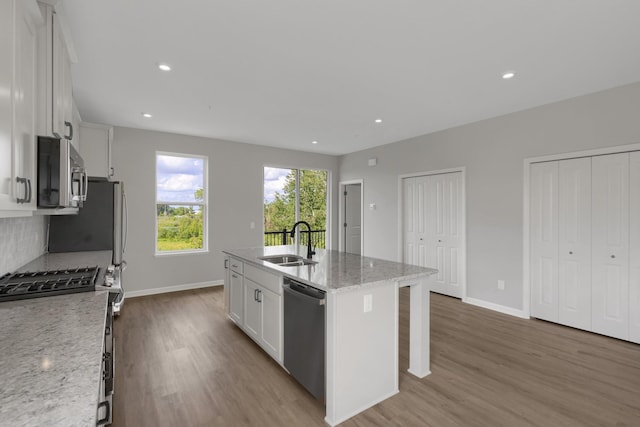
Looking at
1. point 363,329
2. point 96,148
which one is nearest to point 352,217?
point 96,148

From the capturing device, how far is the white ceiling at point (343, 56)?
194 centimetres

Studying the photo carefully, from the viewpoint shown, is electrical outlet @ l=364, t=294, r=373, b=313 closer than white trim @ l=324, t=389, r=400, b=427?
No

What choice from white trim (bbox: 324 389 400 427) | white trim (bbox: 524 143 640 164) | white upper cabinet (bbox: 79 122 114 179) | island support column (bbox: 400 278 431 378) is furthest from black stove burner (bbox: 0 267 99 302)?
white trim (bbox: 524 143 640 164)

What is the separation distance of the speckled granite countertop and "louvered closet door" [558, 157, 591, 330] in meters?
4.37

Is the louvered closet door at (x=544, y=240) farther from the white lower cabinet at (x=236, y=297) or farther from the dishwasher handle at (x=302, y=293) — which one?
the white lower cabinet at (x=236, y=297)

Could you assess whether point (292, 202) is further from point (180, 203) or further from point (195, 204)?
point (180, 203)

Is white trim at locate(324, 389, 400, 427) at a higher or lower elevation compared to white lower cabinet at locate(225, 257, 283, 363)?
lower

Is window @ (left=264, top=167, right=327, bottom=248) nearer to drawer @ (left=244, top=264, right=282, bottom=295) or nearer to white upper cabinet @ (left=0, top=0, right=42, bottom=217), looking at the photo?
drawer @ (left=244, top=264, right=282, bottom=295)

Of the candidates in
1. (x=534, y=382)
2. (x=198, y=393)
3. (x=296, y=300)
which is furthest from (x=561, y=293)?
(x=198, y=393)

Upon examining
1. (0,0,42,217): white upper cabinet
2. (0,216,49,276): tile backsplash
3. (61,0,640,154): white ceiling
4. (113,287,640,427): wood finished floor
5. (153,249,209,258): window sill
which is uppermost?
(61,0,640,154): white ceiling

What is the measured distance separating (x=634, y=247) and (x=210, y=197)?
5.60 meters

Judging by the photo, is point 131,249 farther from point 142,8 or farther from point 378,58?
point 378,58

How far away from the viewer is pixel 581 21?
2027 mm

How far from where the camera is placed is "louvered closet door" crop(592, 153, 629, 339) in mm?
3094
